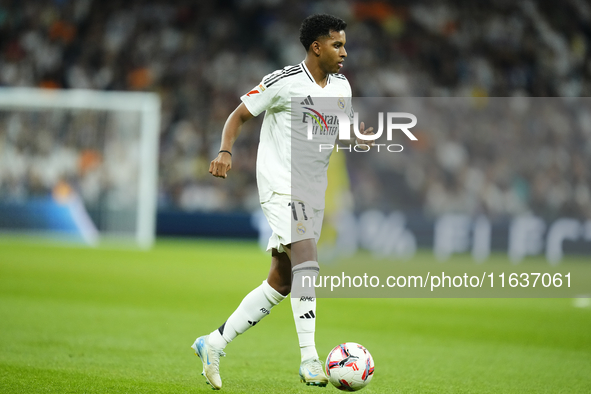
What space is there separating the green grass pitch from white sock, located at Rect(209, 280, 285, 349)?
0.30m

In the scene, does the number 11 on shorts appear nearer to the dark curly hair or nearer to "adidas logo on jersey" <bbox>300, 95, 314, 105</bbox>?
"adidas logo on jersey" <bbox>300, 95, 314, 105</bbox>

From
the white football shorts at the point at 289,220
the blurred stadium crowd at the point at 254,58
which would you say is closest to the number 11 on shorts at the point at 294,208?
the white football shorts at the point at 289,220

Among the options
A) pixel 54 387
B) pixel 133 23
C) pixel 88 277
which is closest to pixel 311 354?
pixel 54 387

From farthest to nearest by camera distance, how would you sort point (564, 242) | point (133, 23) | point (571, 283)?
point (133, 23) < point (564, 242) < point (571, 283)

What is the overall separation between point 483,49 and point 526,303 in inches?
447

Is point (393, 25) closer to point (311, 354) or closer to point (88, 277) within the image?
point (88, 277)

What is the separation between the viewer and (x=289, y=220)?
460 centimetres

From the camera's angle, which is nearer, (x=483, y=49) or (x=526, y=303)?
(x=526, y=303)

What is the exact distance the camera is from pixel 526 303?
1034 centimetres

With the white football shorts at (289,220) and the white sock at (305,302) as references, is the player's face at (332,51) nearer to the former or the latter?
the white football shorts at (289,220)

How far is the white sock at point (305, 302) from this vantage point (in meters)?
4.49

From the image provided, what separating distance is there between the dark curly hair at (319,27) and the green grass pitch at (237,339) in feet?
6.82

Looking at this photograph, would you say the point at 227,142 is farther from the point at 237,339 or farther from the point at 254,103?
the point at 237,339

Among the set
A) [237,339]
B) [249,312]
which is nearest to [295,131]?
[249,312]
